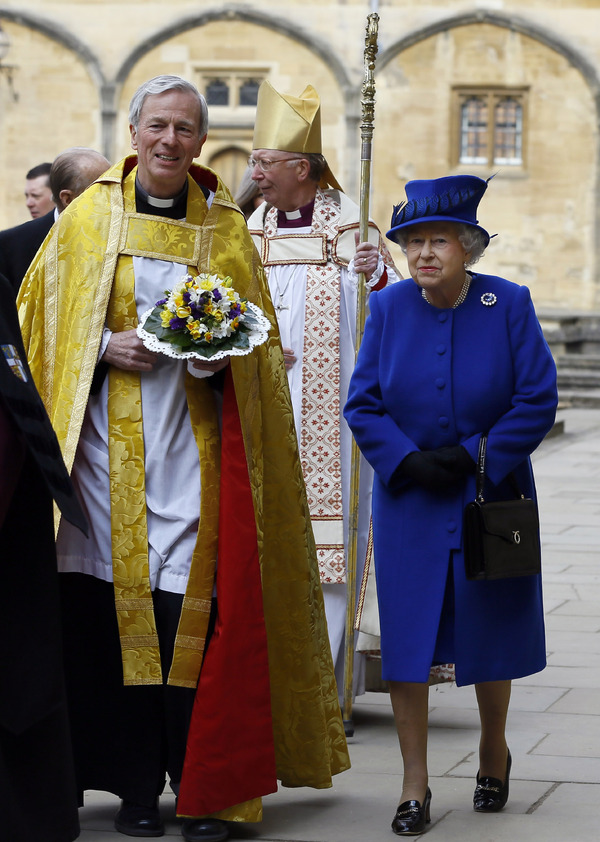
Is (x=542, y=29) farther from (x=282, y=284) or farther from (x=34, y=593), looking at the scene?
(x=34, y=593)

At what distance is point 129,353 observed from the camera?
3.77 meters

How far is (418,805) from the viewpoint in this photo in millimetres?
3775

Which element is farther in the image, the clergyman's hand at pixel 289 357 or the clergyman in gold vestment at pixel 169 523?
the clergyman's hand at pixel 289 357

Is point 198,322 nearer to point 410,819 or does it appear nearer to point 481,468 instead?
point 481,468

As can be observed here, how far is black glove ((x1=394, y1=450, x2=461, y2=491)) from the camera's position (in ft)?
12.4

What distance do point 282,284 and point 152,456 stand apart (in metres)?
1.48

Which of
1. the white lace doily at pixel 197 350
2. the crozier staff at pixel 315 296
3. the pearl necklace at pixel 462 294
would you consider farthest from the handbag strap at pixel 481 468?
the crozier staff at pixel 315 296

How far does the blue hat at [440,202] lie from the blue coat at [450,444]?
0.21 m

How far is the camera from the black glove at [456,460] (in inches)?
148

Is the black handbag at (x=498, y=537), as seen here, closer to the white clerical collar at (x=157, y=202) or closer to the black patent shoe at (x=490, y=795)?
the black patent shoe at (x=490, y=795)

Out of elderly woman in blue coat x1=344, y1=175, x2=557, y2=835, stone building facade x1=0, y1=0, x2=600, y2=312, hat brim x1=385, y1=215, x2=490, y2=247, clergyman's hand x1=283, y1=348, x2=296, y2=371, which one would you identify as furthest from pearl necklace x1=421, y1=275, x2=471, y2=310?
stone building facade x1=0, y1=0, x2=600, y2=312

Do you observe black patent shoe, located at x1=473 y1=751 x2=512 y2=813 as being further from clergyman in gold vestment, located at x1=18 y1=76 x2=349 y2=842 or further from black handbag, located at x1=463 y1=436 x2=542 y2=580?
black handbag, located at x1=463 y1=436 x2=542 y2=580

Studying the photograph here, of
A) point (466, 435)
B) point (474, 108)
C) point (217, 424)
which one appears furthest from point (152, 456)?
point (474, 108)

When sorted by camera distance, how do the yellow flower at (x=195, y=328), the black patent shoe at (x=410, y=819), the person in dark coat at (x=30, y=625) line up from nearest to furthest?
the person in dark coat at (x=30, y=625) < the yellow flower at (x=195, y=328) < the black patent shoe at (x=410, y=819)
